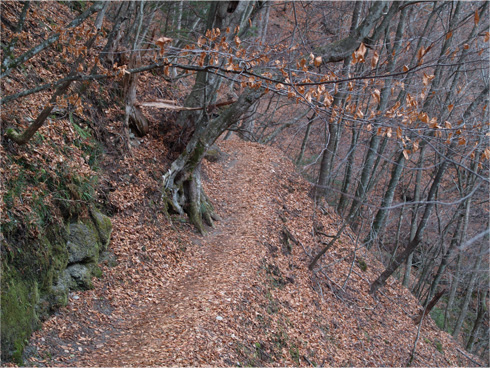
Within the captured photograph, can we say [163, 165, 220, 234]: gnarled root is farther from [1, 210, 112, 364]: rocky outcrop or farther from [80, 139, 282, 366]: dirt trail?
[1, 210, 112, 364]: rocky outcrop

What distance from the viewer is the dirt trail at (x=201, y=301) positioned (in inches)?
192

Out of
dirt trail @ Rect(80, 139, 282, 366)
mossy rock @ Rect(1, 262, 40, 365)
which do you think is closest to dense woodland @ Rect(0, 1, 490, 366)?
mossy rock @ Rect(1, 262, 40, 365)

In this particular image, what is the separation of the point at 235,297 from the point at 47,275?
306 cm

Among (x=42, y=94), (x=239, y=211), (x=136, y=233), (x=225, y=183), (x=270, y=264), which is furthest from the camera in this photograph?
(x=225, y=183)

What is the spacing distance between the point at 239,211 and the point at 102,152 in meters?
4.36

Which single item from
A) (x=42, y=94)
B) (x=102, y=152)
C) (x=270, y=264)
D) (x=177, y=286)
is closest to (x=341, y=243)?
(x=270, y=264)

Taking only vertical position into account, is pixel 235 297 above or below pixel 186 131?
below

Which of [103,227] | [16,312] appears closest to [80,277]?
[103,227]

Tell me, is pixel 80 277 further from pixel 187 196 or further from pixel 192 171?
pixel 192 171

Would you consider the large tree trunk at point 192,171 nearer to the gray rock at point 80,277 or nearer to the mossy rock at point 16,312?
the gray rock at point 80,277

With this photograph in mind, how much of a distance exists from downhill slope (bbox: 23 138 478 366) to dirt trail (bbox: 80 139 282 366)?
2cm

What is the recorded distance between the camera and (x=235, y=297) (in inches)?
258

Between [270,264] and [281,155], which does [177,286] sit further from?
[281,155]

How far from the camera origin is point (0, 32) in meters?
6.61
